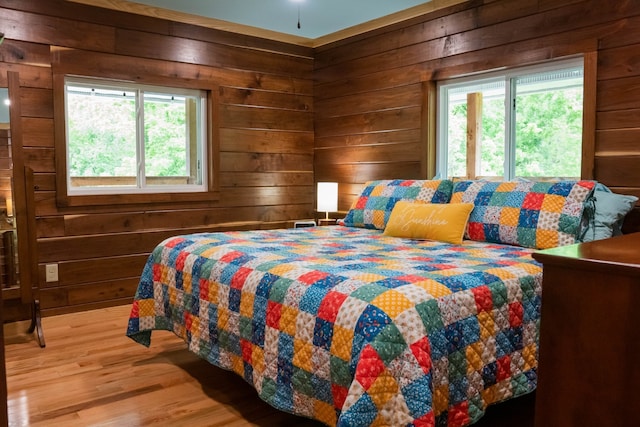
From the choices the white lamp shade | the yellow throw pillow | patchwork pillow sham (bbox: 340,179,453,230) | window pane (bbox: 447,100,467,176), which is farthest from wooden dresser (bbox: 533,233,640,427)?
the white lamp shade

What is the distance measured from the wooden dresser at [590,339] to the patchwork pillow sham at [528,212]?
1.26m

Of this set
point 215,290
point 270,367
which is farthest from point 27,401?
point 270,367

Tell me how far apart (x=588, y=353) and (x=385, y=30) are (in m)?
3.51

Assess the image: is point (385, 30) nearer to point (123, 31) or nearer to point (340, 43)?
point (340, 43)

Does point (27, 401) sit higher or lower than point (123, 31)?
lower

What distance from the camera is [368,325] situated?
1.60 metres

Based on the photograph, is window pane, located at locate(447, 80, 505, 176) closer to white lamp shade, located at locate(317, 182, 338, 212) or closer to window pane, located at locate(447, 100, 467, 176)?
window pane, located at locate(447, 100, 467, 176)

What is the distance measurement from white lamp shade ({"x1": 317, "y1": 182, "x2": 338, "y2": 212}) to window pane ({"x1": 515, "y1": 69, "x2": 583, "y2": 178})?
1518 mm

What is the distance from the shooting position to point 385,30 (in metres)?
4.30

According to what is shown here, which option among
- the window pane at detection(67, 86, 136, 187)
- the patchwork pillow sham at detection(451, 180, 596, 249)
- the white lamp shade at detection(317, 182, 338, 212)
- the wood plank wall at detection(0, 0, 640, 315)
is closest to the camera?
the patchwork pillow sham at detection(451, 180, 596, 249)

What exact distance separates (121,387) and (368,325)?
150cm

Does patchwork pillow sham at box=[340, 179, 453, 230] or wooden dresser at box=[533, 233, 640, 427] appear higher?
patchwork pillow sham at box=[340, 179, 453, 230]

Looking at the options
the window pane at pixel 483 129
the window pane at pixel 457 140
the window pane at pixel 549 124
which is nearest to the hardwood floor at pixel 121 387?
the window pane at pixel 549 124

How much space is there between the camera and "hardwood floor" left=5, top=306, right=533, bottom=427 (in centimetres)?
222
